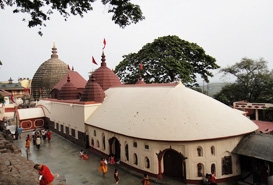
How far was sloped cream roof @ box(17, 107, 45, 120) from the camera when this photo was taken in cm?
3336

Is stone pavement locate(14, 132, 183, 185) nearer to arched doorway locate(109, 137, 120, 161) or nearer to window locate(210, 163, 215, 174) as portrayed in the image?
arched doorway locate(109, 137, 120, 161)

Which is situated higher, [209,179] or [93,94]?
[93,94]

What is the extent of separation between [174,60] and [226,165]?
2064cm

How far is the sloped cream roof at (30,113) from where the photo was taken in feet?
109

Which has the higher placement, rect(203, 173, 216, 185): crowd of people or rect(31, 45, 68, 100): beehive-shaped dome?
rect(31, 45, 68, 100): beehive-shaped dome

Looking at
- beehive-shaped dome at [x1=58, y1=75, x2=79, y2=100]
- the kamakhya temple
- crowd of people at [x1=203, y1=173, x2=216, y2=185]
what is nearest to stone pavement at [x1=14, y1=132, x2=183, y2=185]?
the kamakhya temple

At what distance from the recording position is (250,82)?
38.7 meters

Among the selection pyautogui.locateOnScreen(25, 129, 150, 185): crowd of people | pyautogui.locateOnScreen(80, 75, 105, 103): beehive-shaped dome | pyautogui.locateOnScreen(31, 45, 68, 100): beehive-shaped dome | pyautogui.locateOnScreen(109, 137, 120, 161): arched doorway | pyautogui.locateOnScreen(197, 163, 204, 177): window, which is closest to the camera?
pyautogui.locateOnScreen(25, 129, 150, 185): crowd of people

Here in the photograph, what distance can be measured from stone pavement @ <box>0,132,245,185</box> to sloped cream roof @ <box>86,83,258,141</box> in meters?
2.77

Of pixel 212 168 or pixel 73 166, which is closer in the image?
pixel 212 168

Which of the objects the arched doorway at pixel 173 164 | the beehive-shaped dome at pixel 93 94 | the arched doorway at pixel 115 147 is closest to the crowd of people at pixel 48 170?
the arched doorway at pixel 115 147

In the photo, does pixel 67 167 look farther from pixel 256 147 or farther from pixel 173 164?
pixel 256 147

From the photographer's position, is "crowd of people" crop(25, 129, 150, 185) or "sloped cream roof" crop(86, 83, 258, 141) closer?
"crowd of people" crop(25, 129, 150, 185)

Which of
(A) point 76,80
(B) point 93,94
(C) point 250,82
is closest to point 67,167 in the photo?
(B) point 93,94
